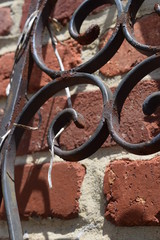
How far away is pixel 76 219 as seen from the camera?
2.29 ft

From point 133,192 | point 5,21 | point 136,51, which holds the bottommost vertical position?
point 133,192

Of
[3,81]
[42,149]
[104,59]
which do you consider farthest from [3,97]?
[104,59]

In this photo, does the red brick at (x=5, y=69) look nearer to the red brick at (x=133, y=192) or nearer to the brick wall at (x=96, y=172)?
the brick wall at (x=96, y=172)

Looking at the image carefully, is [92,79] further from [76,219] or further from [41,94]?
[76,219]

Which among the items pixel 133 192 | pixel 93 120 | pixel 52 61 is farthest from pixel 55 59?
pixel 133 192

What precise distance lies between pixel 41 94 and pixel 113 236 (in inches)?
8.6

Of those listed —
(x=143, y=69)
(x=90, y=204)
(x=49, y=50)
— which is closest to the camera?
(x=143, y=69)

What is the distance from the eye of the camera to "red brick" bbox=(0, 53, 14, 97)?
86cm

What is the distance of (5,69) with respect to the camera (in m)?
0.87

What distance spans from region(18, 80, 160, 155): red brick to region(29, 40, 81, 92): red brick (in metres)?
0.05

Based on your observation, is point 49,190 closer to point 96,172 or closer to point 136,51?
point 96,172

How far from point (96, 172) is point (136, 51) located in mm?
198

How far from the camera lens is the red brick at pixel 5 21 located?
0.91 meters

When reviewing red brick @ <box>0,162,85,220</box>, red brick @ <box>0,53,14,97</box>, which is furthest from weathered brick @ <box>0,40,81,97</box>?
red brick @ <box>0,162,85,220</box>
